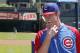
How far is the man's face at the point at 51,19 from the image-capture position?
9.16ft

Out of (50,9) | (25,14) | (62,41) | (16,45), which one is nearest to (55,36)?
(62,41)

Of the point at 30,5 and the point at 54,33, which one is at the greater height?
the point at 54,33

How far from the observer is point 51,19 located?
2.82 m

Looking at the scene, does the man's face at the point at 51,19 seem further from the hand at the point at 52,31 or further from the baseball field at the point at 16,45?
the baseball field at the point at 16,45

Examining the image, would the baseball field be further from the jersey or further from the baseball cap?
the baseball cap

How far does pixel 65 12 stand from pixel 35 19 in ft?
7.40

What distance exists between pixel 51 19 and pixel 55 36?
16 centimetres

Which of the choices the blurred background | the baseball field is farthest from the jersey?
the blurred background

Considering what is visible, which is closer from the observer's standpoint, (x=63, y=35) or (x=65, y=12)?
(x=63, y=35)

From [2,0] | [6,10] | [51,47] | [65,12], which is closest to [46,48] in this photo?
[51,47]

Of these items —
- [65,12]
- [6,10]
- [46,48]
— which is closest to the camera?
[46,48]

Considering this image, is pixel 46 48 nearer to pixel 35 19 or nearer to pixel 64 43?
pixel 64 43

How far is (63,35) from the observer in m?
2.93

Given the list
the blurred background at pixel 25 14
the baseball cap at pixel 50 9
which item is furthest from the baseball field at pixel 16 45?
the baseball cap at pixel 50 9
